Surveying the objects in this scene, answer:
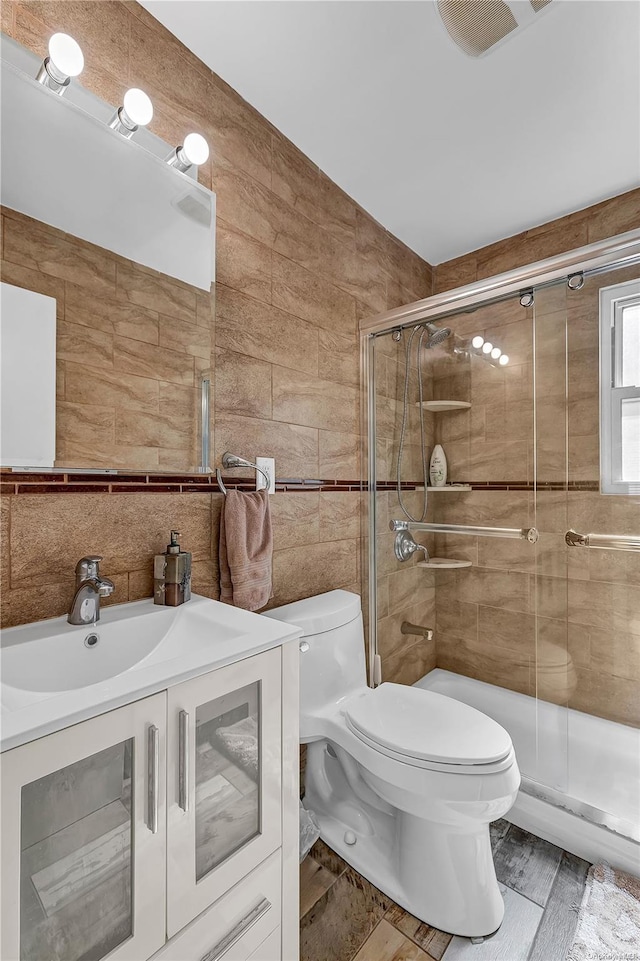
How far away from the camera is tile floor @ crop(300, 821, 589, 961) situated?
3.74 ft

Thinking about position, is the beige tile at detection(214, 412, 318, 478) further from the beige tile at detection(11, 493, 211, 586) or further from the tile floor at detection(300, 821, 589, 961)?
the tile floor at detection(300, 821, 589, 961)

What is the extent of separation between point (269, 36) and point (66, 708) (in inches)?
66.0

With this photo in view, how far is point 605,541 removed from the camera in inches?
58.6

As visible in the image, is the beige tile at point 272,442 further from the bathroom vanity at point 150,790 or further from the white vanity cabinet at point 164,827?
the white vanity cabinet at point 164,827

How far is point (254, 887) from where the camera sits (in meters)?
0.84

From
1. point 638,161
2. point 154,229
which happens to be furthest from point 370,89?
point 638,161

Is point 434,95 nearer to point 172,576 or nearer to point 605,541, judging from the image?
point 605,541

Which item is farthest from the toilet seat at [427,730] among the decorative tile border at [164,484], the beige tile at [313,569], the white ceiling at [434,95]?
the white ceiling at [434,95]

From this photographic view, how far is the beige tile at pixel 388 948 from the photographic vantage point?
1131 millimetres

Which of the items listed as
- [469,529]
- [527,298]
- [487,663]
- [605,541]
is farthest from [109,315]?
[487,663]

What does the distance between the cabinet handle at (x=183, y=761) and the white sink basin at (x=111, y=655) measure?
0.25 ft

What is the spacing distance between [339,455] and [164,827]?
51.9 inches

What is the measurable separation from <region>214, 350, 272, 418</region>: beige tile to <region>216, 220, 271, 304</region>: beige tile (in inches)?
8.7

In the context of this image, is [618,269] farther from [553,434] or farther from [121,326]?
[121,326]
